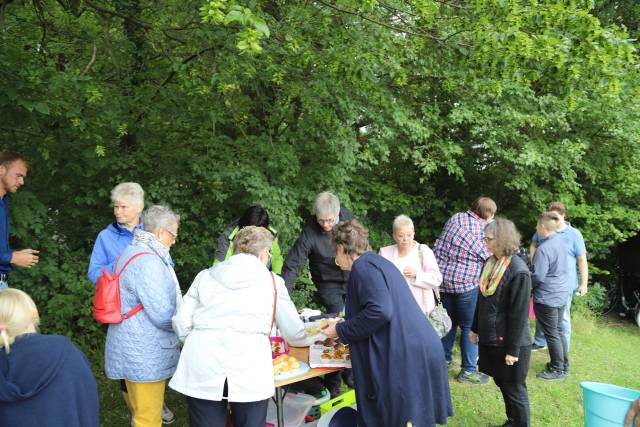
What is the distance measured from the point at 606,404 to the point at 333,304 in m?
2.12

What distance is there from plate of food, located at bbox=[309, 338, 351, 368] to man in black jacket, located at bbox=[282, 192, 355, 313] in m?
Result: 0.84

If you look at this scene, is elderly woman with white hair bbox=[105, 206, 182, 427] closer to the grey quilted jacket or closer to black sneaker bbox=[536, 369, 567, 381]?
the grey quilted jacket

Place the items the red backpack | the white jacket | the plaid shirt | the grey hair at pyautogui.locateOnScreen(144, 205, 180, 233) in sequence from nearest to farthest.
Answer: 1. the white jacket
2. the red backpack
3. the grey hair at pyautogui.locateOnScreen(144, 205, 180, 233)
4. the plaid shirt

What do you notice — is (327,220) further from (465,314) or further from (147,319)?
(465,314)

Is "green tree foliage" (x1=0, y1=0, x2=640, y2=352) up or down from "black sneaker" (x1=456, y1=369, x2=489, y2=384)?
up

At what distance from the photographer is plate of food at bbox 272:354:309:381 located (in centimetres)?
310

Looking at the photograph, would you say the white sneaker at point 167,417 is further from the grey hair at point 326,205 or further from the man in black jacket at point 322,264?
the grey hair at point 326,205

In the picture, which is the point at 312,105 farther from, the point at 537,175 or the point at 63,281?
the point at 537,175

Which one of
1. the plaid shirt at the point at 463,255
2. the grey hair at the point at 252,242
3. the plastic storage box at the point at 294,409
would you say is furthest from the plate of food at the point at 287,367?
the plaid shirt at the point at 463,255

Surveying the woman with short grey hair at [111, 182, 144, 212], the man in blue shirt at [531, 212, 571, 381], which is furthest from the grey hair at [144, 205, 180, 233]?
the man in blue shirt at [531, 212, 571, 381]

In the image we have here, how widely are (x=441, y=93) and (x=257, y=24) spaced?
5349mm

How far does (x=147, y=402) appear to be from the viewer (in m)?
3.13

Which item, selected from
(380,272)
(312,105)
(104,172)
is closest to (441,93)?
(312,105)

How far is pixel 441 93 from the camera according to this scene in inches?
292
